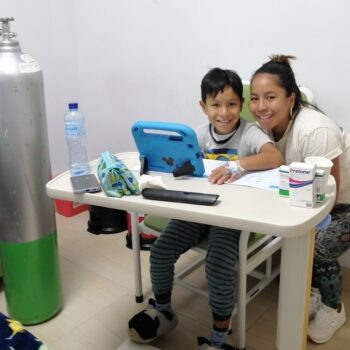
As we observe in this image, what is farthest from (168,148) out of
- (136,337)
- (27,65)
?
(136,337)

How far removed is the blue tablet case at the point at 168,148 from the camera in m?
1.33

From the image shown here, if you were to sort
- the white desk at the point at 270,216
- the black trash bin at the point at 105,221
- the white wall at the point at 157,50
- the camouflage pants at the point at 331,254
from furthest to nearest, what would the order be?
1. the black trash bin at the point at 105,221
2. the white wall at the point at 157,50
3. the camouflage pants at the point at 331,254
4. the white desk at the point at 270,216

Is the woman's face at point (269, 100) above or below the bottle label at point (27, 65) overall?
below

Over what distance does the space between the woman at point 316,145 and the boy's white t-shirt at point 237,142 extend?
8 cm

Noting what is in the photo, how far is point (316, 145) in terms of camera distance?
1.59 metres

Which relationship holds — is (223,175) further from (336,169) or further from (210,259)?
(336,169)

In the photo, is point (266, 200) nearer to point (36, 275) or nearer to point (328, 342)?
point (328, 342)

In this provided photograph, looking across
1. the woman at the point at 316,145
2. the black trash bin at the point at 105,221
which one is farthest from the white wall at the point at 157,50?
the black trash bin at the point at 105,221

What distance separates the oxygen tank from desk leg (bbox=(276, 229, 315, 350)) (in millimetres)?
942

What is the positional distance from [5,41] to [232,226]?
1.08 m

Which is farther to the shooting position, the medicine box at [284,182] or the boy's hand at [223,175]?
the boy's hand at [223,175]

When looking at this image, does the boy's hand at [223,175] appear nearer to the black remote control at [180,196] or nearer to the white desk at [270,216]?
the white desk at [270,216]

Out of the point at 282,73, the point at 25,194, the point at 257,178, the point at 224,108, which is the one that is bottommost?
the point at 25,194

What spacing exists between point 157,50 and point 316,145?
1189mm
